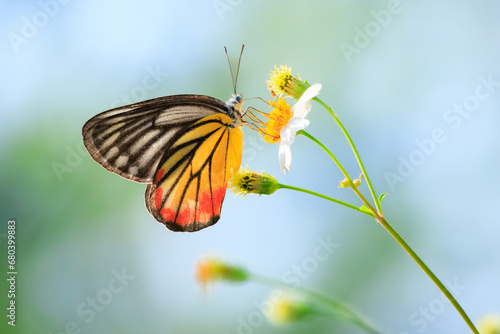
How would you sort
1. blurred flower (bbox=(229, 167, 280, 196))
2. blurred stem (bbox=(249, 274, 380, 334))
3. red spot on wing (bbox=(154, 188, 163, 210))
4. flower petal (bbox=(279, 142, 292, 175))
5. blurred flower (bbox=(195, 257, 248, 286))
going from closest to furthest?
blurred stem (bbox=(249, 274, 380, 334)), flower petal (bbox=(279, 142, 292, 175)), blurred flower (bbox=(229, 167, 280, 196)), blurred flower (bbox=(195, 257, 248, 286)), red spot on wing (bbox=(154, 188, 163, 210))

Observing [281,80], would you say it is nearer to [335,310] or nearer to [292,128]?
[292,128]

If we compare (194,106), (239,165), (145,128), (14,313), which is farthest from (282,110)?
(14,313)

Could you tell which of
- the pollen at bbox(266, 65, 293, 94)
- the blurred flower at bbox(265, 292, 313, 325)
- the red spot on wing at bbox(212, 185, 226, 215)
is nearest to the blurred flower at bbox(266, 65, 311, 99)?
the pollen at bbox(266, 65, 293, 94)

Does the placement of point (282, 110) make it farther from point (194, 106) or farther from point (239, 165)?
point (194, 106)

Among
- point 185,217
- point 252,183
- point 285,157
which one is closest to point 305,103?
point 285,157

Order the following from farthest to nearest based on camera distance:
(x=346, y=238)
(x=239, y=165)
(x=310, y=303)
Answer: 1. (x=346, y=238)
2. (x=239, y=165)
3. (x=310, y=303)

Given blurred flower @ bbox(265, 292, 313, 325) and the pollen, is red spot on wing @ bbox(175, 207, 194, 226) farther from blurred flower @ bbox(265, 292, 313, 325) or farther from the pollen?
the pollen
